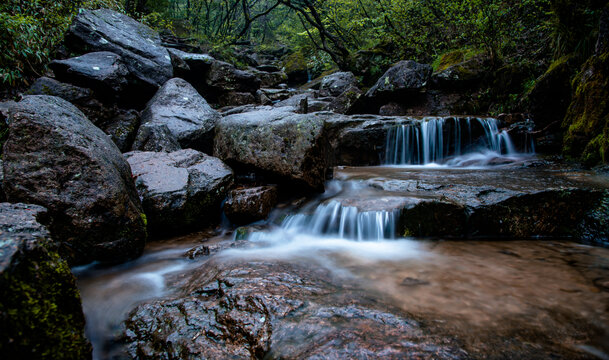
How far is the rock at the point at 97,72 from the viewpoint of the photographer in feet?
18.6

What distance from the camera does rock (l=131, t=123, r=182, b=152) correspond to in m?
5.33

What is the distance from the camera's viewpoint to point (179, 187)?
3.96 meters

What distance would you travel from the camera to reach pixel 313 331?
5.37 ft

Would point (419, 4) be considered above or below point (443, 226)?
above

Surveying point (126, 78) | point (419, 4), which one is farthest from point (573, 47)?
point (126, 78)

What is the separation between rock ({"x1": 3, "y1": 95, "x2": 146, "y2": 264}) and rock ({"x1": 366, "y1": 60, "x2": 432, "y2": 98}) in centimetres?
985

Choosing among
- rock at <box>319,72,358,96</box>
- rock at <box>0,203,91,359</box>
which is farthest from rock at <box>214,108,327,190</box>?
rock at <box>319,72,358,96</box>

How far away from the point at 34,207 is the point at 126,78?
221 inches

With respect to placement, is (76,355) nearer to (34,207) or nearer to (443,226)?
(34,207)

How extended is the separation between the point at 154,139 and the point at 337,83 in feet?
32.3

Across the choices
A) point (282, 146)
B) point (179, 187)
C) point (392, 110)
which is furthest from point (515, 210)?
point (392, 110)

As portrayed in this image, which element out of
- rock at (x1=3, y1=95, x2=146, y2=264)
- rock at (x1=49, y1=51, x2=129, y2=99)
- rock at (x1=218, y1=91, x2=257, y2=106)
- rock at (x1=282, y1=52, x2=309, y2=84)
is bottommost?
rock at (x1=3, y1=95, x2=146, y2=264)

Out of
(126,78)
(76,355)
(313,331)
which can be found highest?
(126,78)

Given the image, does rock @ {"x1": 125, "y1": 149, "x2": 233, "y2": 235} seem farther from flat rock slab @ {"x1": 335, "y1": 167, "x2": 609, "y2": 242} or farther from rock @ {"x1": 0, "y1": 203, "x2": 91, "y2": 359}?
flat rock slab @ {"x1": 335, "y1": 167, "x2": 609, "y2": 242}
